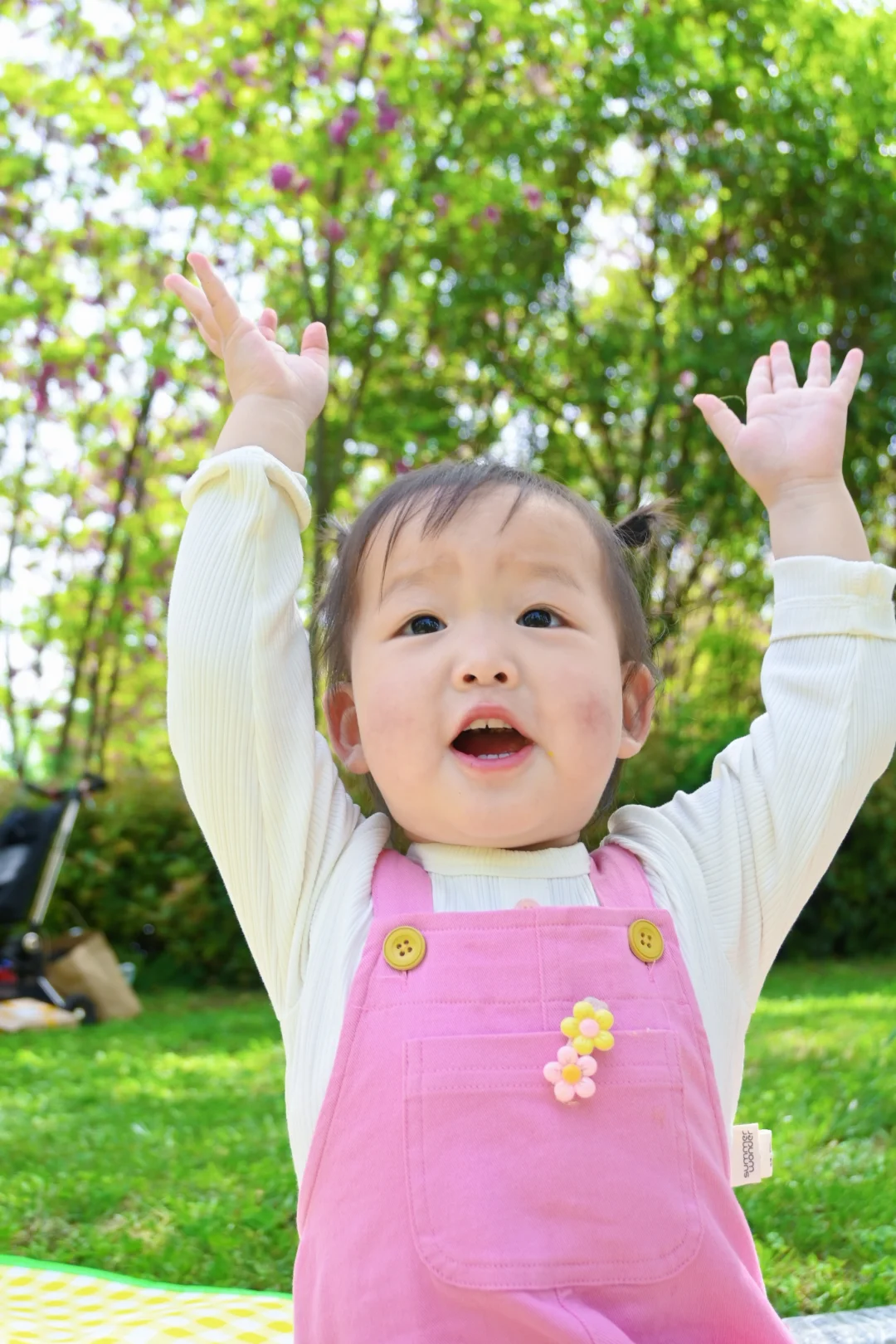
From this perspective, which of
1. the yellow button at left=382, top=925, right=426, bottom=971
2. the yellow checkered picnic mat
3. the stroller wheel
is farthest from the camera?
the stroller wheel

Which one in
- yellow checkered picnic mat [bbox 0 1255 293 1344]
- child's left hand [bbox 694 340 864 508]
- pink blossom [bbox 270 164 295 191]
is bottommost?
yellow checkered picnic mat [bbox 0 1255 293 1344]

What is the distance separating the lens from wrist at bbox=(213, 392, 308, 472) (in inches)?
61.2

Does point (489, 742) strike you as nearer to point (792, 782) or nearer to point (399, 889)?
point (399, 889)

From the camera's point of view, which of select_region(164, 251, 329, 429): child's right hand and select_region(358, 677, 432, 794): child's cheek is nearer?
select_region(358, 677, 432, 794): child's cheek

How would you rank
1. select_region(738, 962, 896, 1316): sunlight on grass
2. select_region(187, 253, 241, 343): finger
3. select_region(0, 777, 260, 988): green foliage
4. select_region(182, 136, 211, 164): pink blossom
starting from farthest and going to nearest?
1. select_region(182, 136, 211, 164): pink blossom
2. select_region(0, 777, 260, 988): green foliage
3. select_region(738, 962, 896, 1316): sunlight on grass
4. select_region(187, 253, 241, 343): finger

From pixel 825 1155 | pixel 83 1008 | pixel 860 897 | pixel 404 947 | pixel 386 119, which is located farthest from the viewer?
pixel 860 897

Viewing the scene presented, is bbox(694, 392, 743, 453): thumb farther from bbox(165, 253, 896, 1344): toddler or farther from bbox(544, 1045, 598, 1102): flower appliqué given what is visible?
bbox(544, 1045, 598, 1102): flower appliqué

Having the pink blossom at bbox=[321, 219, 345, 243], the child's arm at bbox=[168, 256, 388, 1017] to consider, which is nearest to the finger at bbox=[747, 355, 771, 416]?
the child's arm at bbox=[168, 256, 388, 1017]

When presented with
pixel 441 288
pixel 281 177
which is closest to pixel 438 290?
pixel 441 288

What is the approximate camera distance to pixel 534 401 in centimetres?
861

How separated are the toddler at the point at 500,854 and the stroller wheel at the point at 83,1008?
14.1 ft

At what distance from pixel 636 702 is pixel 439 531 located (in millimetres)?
361

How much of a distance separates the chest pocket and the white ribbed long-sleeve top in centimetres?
15

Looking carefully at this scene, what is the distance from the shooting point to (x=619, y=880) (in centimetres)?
146
